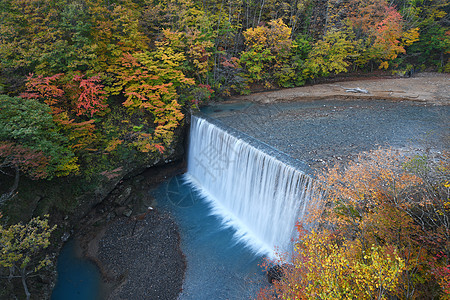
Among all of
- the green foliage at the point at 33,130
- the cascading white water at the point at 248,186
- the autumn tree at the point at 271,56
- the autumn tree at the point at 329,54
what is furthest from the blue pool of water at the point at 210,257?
the autumn tree at the point at 329,54

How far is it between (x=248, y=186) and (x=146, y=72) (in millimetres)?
9243

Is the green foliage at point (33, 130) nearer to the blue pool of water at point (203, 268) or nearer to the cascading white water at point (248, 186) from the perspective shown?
the blue pool of water at point (203, 268)

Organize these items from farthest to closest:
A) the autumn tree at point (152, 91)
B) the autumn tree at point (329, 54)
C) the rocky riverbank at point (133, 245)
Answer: the autumn tree at point (329, 54) < the autumn tree at point (152, 91) < the rocky riverbank at point (133, 245)

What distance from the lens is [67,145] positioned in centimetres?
1198

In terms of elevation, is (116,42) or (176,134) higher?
(116,42)

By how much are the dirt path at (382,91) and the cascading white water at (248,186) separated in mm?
8119

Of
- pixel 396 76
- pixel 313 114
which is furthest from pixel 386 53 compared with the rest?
pixel 313 114

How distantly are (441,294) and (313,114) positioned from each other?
591 inches

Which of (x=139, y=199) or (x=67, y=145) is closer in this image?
(x=67, y=145)

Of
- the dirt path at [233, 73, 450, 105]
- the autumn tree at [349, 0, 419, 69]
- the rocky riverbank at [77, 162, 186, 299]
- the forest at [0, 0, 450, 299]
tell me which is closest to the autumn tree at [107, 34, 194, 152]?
the forest at [0, 0, 450, 299]

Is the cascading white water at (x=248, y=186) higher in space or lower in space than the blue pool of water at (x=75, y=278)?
higher

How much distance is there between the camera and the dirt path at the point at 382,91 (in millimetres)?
19750

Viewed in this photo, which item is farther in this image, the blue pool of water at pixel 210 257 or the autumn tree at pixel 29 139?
the blue pool of water at pixel 210 257

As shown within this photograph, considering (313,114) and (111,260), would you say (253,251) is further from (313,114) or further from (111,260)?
(313,114)
